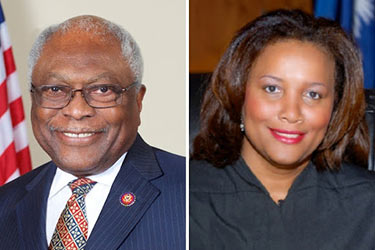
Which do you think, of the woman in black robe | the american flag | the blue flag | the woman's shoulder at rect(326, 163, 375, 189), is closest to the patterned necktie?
the american flag

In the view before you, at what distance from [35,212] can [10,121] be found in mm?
207

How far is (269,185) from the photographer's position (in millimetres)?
1464

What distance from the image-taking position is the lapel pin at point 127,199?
117cm

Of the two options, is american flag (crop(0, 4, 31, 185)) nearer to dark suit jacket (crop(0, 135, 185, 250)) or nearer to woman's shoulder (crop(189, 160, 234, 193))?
dark suit jacket (crop(0, 135, 185, 250))

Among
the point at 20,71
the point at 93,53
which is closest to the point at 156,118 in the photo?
the point at 93,53

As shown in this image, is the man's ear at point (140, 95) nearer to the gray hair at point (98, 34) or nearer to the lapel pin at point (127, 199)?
the gray hair at point (98, 34)

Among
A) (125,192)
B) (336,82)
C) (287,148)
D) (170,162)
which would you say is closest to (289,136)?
(287,148)

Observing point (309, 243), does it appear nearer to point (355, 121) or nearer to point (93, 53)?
point (355, 121)

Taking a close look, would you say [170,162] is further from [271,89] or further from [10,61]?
[10,61]

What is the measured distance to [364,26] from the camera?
1690mm

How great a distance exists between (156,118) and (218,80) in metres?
0.32

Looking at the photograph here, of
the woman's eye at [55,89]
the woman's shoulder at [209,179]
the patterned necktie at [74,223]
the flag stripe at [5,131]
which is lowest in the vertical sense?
the woman's shoulder at [209,179]

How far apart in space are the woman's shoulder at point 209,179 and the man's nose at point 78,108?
436 mm

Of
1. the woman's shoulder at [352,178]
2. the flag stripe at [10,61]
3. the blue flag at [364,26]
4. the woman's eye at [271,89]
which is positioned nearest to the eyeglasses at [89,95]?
the flag stripe at [10,61]
